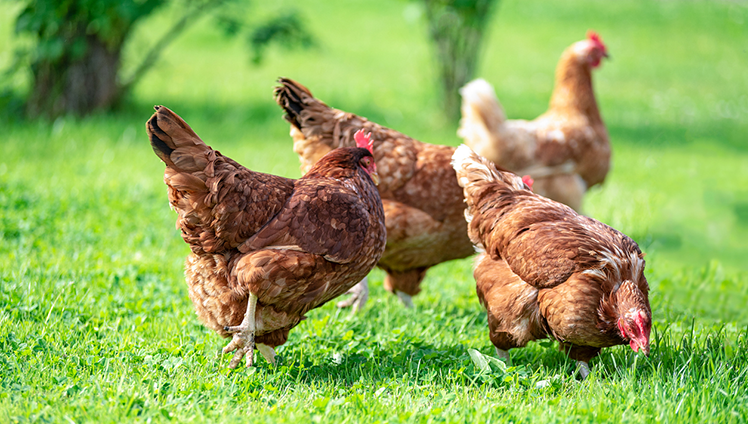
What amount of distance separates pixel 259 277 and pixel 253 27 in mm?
7943

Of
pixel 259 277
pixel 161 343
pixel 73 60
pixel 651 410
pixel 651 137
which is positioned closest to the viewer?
pixel 651 410

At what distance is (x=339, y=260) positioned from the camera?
3502 mm

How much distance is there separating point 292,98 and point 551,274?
91.7 inches

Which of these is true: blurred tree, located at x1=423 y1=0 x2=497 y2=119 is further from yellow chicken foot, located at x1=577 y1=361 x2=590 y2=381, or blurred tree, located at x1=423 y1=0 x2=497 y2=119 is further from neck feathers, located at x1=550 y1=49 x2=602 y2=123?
yellow chicken foot, located at x1=577 y1=361 x2=590 y2=381

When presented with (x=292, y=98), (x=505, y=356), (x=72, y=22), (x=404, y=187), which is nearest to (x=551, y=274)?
(x=505, y=356)

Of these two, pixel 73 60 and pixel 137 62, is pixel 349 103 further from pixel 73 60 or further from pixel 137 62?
pixel 73 60

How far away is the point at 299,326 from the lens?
14.5 feet

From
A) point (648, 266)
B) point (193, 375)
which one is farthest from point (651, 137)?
point (193, 375)

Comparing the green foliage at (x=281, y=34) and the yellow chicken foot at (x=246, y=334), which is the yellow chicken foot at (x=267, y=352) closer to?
the yellow chicken foot at (x=246, y=334)

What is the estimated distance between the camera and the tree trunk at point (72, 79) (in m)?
9.84

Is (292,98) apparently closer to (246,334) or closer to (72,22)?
(246,334)

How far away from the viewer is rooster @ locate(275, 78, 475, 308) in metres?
4.75

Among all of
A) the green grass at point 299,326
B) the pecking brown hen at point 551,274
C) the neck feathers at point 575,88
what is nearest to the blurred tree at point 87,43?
→ the green grass at point 299,326

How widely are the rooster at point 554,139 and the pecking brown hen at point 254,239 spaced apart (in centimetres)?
320
